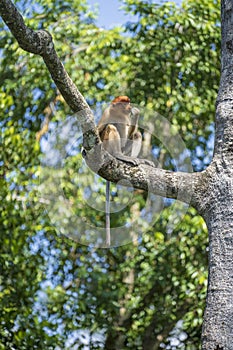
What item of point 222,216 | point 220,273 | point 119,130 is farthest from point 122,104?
point 220,273

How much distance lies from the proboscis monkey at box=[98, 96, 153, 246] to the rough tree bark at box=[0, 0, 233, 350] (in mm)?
368

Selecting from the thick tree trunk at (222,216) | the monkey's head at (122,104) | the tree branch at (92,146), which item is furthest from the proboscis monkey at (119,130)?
the thick tree trunk at (222,216)

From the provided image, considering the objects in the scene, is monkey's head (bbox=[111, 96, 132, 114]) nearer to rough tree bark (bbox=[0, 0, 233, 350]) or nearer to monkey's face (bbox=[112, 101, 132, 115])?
monkey's face (bbox=[112, 101, 132, 115])

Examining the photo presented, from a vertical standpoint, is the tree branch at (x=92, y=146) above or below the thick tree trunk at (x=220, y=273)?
above

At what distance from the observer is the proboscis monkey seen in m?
2.45

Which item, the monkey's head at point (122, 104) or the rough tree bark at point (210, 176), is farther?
the monkey's head at point (122, 104)

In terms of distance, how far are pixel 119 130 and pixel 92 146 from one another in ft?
2.52

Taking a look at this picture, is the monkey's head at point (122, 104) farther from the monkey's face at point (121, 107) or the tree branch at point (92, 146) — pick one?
the tree branch at point (92, 146)

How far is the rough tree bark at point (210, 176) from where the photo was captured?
175 cm

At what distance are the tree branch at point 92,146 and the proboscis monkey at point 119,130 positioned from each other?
345 mm

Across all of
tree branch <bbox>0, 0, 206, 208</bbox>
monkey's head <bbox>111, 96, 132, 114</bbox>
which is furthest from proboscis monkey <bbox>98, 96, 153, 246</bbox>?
tree branch <bbox>0, 0, 206, 208</bbox>

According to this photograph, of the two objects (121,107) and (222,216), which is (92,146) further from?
(121,107)

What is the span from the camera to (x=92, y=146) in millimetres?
1897

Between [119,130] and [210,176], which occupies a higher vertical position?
[210,176]
